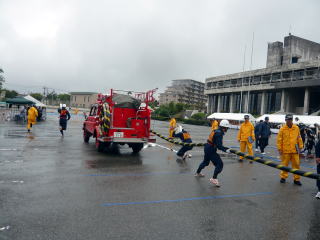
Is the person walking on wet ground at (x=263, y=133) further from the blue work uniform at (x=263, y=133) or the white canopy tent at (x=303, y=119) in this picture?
the white canopy tent at (x=303, y=119)

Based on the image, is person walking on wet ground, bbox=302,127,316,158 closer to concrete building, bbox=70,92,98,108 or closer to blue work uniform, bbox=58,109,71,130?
blue work uniform, bbox=58,109,71,130

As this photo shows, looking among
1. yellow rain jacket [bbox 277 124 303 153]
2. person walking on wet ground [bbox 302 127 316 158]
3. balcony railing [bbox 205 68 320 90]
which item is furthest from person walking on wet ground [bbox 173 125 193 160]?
balcony railing [bbox 205 68 320 90]

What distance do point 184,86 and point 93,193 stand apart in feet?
464

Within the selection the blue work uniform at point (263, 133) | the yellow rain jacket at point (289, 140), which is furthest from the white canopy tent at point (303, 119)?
the yellow rain jacket at point (289, 140)

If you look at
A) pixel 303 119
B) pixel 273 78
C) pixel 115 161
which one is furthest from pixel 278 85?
pixel 115 161

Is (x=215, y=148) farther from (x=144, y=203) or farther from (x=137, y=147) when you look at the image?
(x=137, y=147)

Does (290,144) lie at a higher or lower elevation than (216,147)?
higher

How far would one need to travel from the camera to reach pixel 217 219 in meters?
4.52

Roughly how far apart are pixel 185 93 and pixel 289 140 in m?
139

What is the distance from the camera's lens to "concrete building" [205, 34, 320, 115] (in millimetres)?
49812

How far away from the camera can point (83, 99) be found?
12988 centimetres

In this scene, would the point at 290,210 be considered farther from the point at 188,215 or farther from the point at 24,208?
the point at 24,208

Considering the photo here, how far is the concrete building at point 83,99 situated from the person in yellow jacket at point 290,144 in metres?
121

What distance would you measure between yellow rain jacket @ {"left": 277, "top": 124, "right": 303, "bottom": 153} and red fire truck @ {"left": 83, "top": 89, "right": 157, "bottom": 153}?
16.6 feet
